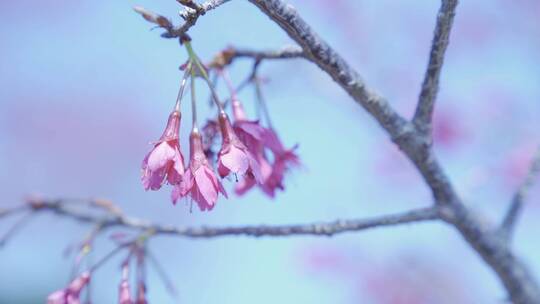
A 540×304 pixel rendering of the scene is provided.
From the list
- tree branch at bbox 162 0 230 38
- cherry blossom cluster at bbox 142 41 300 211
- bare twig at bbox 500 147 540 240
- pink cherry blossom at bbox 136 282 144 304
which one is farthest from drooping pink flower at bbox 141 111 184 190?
bare twig at bbox 500 147 540 240

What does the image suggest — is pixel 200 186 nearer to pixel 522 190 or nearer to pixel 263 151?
pixel 263 151

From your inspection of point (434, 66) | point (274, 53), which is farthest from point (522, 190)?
point (274, 53)

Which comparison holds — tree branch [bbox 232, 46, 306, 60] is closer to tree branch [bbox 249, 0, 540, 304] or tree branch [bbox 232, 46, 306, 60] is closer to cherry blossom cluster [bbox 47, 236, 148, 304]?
tree branch [bbox 249, 0, 540, 304]

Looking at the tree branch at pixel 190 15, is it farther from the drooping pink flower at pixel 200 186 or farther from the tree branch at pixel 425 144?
the drooping pink flower at pixel 200 186

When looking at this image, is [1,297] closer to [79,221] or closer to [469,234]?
[79,221]

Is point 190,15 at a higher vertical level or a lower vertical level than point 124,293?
higher

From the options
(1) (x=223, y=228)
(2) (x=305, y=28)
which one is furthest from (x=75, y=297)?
(2) (x=305, y=28)

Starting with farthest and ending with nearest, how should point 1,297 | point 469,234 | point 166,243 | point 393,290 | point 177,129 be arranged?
1. point 166,243
2. point 1,297
3. point 393,290
4. point 469,234
5. point 177,129
